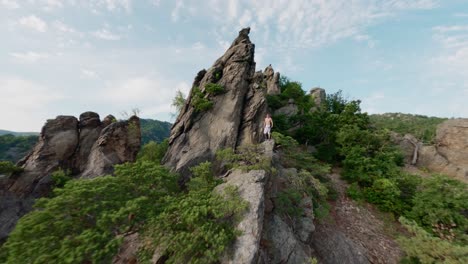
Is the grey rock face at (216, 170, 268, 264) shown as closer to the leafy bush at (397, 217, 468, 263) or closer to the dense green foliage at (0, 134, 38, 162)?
the leafy bush at (397, 217, 468, 263)

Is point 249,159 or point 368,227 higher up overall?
point 249,159

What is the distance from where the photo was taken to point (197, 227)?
8422 mm

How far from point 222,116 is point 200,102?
2.90 meters

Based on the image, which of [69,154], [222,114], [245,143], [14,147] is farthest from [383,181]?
[14,147]

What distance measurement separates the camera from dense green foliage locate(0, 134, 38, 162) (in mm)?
62112

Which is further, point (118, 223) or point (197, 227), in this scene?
point (197, 227)

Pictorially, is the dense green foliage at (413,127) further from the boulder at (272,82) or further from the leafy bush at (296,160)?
the boulder at (272,82)

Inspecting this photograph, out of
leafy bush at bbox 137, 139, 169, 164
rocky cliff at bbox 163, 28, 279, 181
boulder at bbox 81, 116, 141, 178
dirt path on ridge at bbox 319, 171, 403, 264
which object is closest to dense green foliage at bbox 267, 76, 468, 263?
dirt path on ridge at bbox 319, 171, 403, 264

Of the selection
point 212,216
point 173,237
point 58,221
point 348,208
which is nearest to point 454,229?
point 348,208

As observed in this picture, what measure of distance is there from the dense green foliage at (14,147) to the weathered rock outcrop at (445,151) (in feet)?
306

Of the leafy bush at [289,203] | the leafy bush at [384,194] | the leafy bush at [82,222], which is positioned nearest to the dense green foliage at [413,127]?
the leafy bush at [384,194]

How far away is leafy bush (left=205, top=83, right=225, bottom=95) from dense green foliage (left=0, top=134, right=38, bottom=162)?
72.8 metres

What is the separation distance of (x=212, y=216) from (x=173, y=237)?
1.92 metres

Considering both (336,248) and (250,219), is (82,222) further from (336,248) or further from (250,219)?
(336,248)
